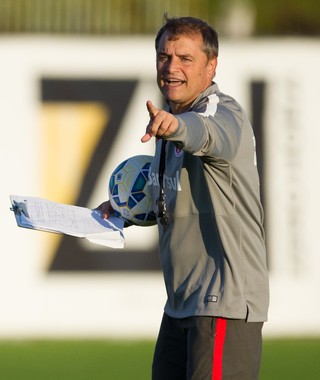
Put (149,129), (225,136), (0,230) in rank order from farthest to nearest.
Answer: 1. (0,230)
2. (225,136)
3. (149,129)

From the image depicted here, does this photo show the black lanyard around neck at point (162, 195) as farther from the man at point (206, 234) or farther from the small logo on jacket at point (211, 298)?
the small logo on jacket at point (211, 298)

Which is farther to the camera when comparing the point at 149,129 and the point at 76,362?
the point at 76,362

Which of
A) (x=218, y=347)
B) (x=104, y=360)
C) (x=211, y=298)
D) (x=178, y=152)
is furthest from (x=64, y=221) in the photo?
(x=104, y=360)

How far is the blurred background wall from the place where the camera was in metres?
10.7

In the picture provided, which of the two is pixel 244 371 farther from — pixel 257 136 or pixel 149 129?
pixel 257 136

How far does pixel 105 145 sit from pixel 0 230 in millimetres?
1243

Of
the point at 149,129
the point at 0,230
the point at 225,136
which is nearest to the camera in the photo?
the point at 149,129

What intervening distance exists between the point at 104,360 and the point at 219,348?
15.6 ft

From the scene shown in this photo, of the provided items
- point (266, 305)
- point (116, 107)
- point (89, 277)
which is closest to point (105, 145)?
point (116, 107)

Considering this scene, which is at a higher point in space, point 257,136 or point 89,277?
point 257,136

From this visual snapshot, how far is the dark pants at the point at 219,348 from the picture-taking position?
4.80 m

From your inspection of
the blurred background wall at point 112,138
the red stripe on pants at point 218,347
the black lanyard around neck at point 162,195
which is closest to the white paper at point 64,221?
the black lanyard around neck at point 162,195

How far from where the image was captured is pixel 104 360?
946 cm

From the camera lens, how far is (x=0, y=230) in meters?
10.6
